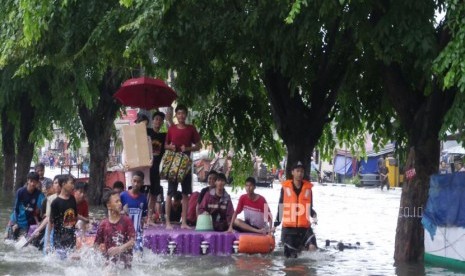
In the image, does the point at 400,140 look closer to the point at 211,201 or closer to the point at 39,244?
the point at 211,201

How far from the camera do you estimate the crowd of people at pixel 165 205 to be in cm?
1405

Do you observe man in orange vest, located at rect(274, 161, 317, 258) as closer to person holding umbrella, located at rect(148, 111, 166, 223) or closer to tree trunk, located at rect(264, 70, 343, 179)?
person holding umbrella, located at rect(148, 111, 166, 223)

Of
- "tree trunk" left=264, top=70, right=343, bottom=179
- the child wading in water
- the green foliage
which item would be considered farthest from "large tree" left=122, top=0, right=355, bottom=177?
the child wading in water

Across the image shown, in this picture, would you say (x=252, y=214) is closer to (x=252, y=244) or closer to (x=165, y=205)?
(x=252, y=244)

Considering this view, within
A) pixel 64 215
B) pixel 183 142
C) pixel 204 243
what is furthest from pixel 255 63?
pixel 64 215

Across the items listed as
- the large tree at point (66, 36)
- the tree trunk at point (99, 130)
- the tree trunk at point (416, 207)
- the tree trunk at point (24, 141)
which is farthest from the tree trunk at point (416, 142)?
the tree trunk at point (24, 141)

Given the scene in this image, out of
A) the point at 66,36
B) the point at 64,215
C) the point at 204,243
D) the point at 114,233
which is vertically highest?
the point at 66,36

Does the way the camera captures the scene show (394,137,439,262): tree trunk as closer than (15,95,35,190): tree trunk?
Yes

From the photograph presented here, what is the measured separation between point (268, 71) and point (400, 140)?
3560mm

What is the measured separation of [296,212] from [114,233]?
504 cm

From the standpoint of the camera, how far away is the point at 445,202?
50.2 ft

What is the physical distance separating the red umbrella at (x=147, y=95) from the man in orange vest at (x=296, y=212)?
4299 mm

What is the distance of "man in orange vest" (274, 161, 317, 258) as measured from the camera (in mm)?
15289

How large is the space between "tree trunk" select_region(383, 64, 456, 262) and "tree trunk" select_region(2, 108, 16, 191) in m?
20.5
